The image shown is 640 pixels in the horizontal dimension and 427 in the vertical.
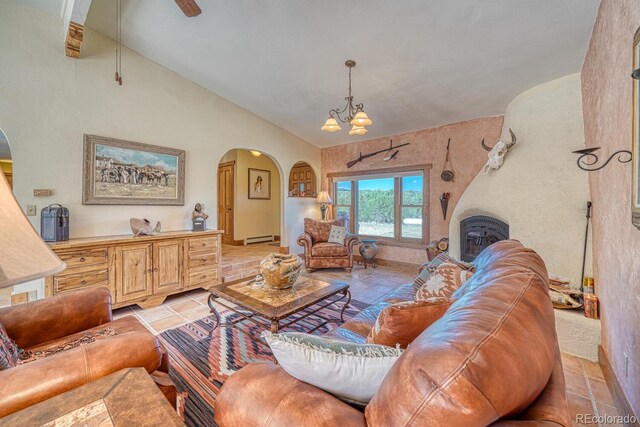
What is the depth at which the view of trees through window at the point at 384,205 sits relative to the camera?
511cm

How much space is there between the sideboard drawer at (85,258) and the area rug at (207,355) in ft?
3.64

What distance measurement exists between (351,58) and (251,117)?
235 cm

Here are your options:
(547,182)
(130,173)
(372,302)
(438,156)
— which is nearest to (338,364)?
(372,302)

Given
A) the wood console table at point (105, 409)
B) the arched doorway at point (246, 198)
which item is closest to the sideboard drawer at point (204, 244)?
the arched doorway at point (246, 198)

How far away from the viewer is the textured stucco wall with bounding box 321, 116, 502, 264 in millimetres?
4301

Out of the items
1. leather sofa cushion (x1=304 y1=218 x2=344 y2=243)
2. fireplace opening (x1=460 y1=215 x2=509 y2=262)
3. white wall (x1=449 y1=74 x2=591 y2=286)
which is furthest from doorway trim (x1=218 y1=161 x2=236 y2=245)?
white wall (x1=449 y1=74 x2=591 y2=286)

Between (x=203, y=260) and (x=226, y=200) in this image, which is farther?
(x=226, y=200)

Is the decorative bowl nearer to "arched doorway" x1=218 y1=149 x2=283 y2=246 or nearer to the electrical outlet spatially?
the electrical outlet

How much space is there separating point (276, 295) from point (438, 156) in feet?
12.4

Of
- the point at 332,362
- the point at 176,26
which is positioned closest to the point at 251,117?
the point at 176,26

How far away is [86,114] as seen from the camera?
326 cm

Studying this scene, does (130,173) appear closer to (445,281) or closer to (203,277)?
(203,277)

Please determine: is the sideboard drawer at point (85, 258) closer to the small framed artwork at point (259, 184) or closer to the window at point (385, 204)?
the window at point (385, 204)

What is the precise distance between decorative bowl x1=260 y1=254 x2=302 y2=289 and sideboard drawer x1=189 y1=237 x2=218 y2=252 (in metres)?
1.73
